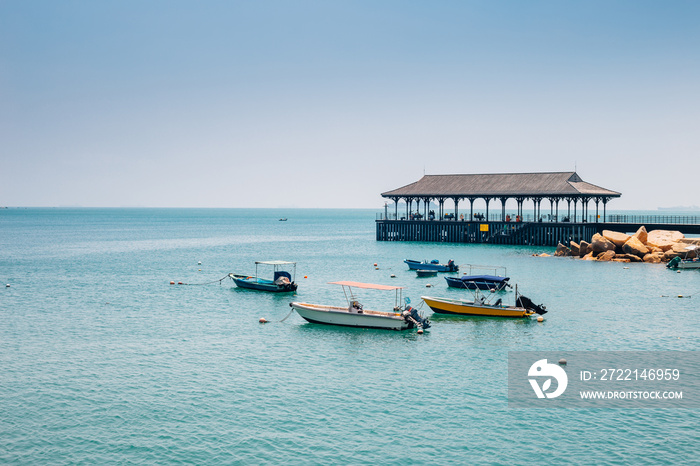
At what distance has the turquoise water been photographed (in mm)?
21594

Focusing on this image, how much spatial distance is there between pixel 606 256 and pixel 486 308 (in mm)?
41545

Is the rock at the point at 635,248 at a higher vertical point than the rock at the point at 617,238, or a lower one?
lower

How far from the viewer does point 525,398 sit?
26.6 m

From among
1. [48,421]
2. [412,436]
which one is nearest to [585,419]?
[412,436]

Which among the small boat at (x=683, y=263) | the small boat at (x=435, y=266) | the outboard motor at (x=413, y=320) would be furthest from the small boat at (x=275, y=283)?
the small boat at (x=683, y=263)

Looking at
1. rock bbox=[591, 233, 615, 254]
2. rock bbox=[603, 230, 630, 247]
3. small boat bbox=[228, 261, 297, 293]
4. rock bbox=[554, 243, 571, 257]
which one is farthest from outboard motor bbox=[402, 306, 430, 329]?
rock bbox=[554, 243, 571, 257]

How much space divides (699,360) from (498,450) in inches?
→ 622

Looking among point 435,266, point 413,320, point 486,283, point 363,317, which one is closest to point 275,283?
point 363,317

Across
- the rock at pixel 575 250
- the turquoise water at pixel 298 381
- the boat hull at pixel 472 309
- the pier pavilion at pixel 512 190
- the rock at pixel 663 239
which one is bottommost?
the turquoise water at pixel 298 381

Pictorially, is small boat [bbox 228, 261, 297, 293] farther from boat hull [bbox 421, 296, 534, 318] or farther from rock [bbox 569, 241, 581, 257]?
rock [bbox 569, 241, 581, 257]

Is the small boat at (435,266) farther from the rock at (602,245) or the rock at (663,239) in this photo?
the rock at (663,239)

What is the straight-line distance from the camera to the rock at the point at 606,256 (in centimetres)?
7806

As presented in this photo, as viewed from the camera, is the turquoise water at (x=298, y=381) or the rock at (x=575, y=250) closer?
the turquoise water at (x=298, y=381)

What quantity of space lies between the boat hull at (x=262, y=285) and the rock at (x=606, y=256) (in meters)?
42.9
